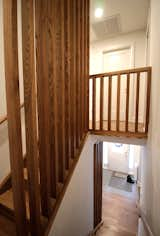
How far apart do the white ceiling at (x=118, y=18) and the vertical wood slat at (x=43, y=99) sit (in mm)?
2114

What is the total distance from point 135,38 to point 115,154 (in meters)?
3.90

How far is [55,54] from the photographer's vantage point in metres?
1.22

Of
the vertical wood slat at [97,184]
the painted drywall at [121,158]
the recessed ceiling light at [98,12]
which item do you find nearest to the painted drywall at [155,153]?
the vertical wood slat at [97,184]

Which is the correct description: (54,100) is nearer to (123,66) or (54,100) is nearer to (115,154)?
(123,66)

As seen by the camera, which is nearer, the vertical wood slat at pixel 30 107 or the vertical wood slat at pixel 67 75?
the vertical wood slat at pixel 30 107

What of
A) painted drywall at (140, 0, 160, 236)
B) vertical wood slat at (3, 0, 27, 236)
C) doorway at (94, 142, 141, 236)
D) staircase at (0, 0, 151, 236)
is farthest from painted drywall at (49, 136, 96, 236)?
painted drywall at (140, 0, 160, 236)

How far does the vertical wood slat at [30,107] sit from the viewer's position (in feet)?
2.89

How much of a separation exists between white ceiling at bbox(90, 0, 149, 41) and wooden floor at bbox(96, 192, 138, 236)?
454 cm

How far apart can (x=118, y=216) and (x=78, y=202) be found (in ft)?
7.42

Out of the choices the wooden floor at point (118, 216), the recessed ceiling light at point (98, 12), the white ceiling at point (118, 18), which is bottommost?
the wooden floor at point (118, 216)

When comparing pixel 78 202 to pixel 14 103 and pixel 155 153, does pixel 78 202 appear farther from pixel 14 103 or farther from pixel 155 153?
pixel 14 103

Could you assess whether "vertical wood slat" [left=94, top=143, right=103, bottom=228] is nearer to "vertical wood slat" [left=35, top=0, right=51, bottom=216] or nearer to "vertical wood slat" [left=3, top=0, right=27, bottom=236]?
"vertical wood slat" [left=35, top=0, right=51, bottom=216]

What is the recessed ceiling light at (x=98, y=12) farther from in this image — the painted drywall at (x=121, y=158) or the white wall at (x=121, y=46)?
the painted drywall at (x=121, y=158)

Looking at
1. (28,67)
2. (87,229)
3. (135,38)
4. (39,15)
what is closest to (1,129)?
(28,67)
